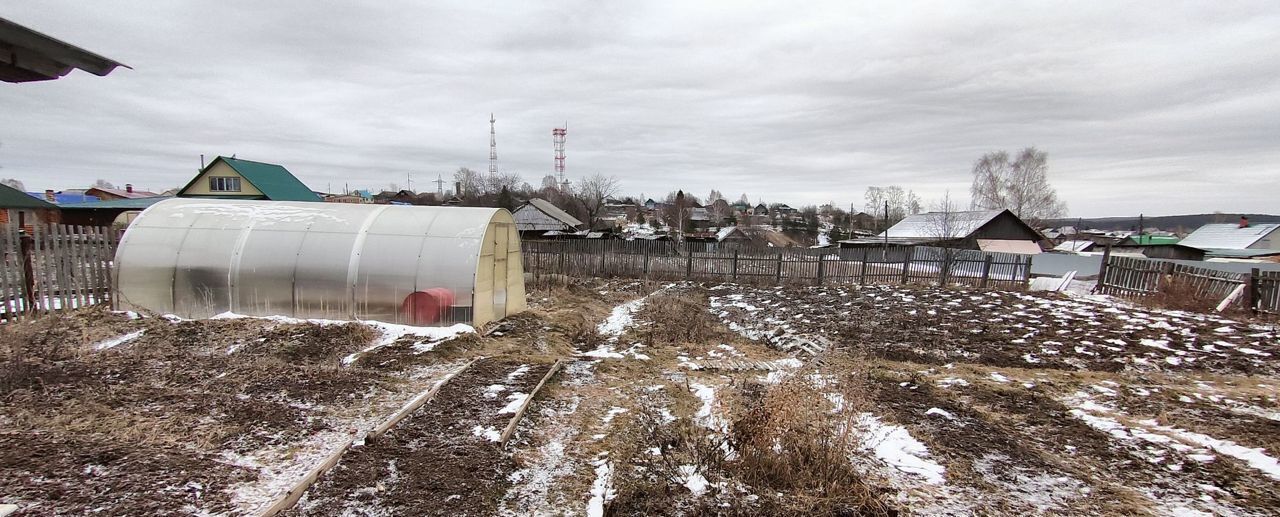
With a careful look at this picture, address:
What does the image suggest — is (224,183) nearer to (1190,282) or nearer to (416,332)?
(416,332)

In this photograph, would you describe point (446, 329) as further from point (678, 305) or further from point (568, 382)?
point (678, 305)

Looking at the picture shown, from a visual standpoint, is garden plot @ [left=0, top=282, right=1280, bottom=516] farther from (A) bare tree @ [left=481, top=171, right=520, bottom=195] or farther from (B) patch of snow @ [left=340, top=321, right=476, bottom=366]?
(A) bare tree @ [left=481, top=171, right=520, bottom=195]

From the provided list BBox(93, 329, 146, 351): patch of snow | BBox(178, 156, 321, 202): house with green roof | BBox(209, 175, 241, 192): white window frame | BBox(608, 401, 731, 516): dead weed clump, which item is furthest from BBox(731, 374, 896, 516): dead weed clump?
BBox(209, 175, 241, 192): white window frame

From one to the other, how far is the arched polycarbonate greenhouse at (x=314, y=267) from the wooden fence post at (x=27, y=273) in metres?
0.97

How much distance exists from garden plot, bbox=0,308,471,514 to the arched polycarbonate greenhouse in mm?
770

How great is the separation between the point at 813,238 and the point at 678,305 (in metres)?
56.2

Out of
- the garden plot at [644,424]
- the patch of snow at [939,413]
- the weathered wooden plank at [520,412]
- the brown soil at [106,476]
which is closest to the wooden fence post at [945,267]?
the garden plot at [644,424]

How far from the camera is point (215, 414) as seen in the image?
14.6ft

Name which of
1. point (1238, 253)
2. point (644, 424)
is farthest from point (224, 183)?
point (1238, 253)

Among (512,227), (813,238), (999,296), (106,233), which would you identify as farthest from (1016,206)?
(106,233)

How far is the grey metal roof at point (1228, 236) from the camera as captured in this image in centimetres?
→ 3741

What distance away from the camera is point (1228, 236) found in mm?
39906

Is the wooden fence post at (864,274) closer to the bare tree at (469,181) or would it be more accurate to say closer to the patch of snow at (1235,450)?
the patch of snow at (1235,450)

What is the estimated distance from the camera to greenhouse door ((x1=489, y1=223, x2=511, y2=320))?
9219mm
